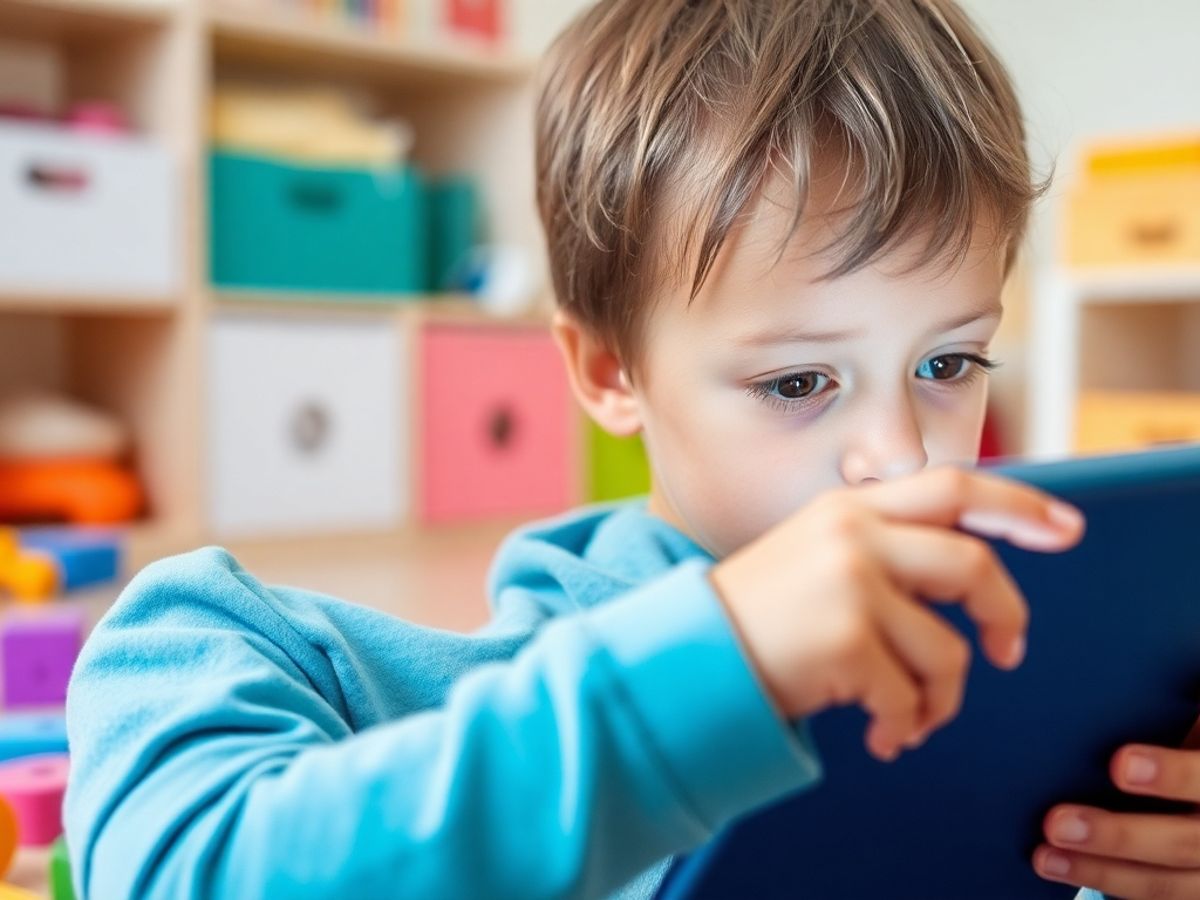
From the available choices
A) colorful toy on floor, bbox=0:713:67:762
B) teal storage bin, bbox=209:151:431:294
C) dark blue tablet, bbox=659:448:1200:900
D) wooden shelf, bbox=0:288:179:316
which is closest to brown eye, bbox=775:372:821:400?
dark blue tablet, bbox=659:448:1200:900

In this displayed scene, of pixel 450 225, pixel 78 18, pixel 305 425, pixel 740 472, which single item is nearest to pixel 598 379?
pixel 740 472

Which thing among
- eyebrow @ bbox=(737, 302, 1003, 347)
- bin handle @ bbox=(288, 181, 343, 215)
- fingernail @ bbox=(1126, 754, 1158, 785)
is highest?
bin handle @ bbox=(288, 181, 343, 215)

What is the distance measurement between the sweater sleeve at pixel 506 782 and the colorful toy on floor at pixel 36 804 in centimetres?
39

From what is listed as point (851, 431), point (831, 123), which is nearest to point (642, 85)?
point (831, 123)

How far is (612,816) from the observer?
343mm

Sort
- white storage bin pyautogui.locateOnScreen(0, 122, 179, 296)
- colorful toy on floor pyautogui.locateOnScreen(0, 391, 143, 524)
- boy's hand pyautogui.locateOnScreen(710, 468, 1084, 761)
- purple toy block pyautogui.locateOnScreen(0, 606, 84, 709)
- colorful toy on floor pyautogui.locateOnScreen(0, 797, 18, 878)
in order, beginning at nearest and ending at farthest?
boy's hand pyautogui.locateOnScreen(710, 468, 1084, 761)
colorful toy on floor pyautogui.locateOnScreen(0, 797, 18, 878)
purple toy block pyautogui.locateOnScreen(0, 606, 84, 709)
white storage bin pyautogui.locateOnScreen(0, 122, 179, 296)
colorful toy on floor pyautogui.locateOnScreen(0, 391, 143, 524)

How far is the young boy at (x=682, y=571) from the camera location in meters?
0.34

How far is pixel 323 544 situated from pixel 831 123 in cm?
179

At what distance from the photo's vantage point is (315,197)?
2379 mm

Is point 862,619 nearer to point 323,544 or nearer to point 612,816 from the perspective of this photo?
point 612,816

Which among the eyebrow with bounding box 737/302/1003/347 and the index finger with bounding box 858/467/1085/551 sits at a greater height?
the eyebrow with bounding box 737/302/1003/347

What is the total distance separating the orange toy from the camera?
2072 mm

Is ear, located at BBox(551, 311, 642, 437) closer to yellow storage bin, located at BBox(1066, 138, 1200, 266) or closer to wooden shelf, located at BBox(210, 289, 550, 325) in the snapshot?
wooden shelf, located at BBox(210, 289, 550, 325)

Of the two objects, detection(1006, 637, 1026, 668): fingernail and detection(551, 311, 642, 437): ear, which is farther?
detection(551, 311, 642, 437): ear
